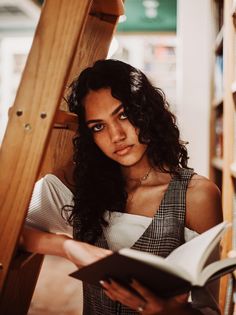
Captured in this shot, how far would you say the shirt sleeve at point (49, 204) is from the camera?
42.5 inches

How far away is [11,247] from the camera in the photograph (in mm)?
794

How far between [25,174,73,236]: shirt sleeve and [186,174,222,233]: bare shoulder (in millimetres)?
336

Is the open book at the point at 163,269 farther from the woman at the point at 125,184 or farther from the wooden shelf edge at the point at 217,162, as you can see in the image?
the wooden shelf edge at the point at 217,162

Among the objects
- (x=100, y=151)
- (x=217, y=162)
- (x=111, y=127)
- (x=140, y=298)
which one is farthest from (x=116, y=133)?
(x=217, y=162)

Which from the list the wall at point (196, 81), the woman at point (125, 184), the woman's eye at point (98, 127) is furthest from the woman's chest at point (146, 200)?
the wall at point (196, 81)

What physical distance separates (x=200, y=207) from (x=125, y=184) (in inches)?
10.1

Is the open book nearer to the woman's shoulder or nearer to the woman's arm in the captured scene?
the woman's arm

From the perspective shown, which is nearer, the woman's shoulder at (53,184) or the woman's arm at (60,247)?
the woman's arm at (60,247)

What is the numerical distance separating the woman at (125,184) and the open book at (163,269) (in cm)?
23

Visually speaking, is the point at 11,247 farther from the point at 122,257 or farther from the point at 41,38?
the point at 41,38

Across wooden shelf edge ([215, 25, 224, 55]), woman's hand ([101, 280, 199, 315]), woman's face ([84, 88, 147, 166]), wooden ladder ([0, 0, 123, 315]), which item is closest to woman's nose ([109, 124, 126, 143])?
woman's face ([84, 88, 147, 166])

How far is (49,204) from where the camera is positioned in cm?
111

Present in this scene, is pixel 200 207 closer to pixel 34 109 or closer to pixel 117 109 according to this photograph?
pixel 117 109

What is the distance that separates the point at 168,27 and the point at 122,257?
505cm
